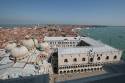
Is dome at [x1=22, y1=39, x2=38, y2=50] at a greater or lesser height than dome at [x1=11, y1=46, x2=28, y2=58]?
greater

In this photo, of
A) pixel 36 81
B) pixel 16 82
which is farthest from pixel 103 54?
pixel 16 82

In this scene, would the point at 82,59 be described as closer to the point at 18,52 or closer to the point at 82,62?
the point at 82,62

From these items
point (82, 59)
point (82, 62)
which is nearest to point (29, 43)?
point (82, 59)

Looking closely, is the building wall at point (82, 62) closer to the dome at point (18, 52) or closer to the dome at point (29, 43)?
the dome at point (29, 43)

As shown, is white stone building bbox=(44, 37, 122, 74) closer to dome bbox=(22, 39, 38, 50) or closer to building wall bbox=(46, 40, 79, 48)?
dome bbox=(22, 39, 38, 50)

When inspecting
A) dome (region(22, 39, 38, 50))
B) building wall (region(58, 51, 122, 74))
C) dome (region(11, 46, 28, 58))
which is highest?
dome (region(22, 39, 38, 50))

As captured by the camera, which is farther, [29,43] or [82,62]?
[82,62]

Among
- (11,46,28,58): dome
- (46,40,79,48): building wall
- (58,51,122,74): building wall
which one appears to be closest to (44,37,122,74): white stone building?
(58,51,122,74): building wall

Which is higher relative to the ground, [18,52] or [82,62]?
[18,52]

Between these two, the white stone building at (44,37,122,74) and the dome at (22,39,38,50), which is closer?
the dome at (22,39,38,50)

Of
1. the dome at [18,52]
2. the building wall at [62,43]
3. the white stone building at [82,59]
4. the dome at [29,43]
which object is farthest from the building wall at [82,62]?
the building wall at [62,43]

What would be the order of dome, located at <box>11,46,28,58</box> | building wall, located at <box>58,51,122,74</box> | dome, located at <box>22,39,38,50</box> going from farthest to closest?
1. building wall, located at <box>58,51,122,74</box>
2. dome, located at <box>22,39,38,50</box>
3. dome, located at <box>11,46,28,58</box>
